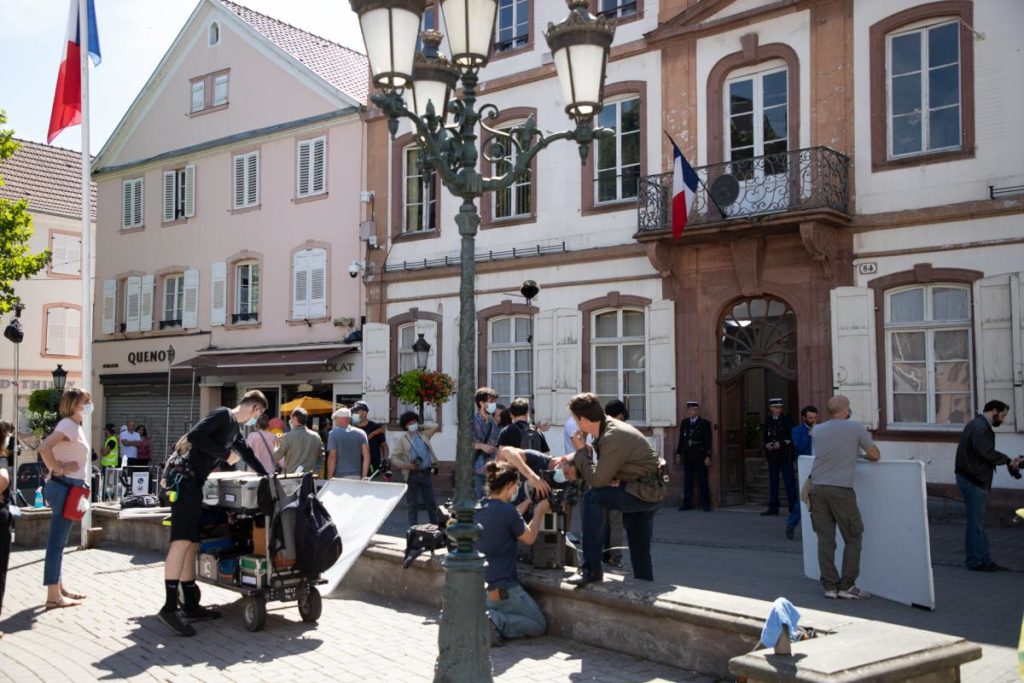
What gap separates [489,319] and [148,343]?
36.6 feet

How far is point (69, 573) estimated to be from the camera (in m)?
10.6

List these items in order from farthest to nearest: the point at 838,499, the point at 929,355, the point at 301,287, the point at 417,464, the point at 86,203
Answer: the point at 301,287 < the point at 929,355 < the point at 86,203 < the point at 417,464 < the point at 838,499

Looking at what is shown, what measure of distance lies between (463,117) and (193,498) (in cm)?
371

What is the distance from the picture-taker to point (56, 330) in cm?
3691

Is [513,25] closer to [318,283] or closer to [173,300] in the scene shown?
[318,283]

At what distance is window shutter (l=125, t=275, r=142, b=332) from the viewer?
27469mm

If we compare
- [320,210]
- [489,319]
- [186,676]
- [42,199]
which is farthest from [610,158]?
[42,199]

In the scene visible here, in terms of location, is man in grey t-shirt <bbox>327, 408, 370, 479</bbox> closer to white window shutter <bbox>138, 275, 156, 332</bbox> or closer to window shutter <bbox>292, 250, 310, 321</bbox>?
window shutter <bbox>292, 250, 310, 321</bbox>

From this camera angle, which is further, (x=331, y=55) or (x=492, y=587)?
(x=331, y=55)

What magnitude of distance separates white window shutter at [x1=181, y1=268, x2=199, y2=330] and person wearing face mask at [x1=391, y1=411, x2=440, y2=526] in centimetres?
1474

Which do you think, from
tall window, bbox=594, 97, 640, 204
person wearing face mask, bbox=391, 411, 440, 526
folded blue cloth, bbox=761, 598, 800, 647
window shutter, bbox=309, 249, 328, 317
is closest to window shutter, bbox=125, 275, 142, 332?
window shutter, bbox=309, 249, 328, 317

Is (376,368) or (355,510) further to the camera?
(376,368)

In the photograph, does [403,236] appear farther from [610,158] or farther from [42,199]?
[42,199]

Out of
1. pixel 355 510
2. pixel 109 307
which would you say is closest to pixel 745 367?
pixel 355 510
